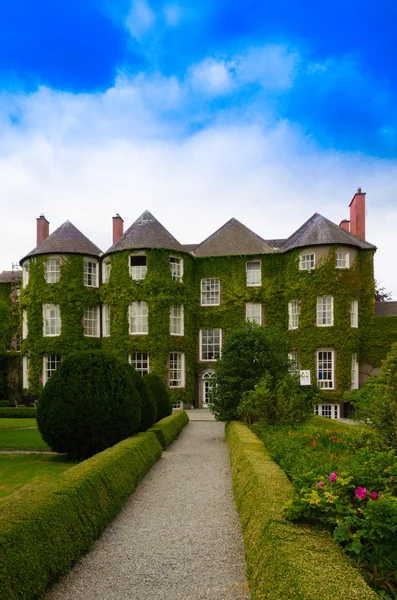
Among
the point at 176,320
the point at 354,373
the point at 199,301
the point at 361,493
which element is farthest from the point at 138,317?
the point at 361,493

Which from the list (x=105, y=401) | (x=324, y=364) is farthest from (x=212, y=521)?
(x=324, y=364)

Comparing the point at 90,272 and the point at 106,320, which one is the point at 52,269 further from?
the point at 106,320

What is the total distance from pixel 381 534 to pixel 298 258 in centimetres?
2596

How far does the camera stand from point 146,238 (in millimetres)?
30891

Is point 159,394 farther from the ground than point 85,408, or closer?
closer

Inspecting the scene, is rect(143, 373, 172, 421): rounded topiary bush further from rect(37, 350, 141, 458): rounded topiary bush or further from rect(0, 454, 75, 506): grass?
rect(37, 350, 141, 458): rounded topiary bush

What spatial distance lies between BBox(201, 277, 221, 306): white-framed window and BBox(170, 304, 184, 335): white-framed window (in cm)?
196

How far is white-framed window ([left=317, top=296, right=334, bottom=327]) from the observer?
28.7 m

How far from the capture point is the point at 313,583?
12.4ft

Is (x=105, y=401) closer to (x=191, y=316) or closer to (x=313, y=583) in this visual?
(x=313, y=583)

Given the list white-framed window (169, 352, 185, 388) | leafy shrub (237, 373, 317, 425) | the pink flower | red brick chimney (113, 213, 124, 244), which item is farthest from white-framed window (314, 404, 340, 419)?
the pink flower

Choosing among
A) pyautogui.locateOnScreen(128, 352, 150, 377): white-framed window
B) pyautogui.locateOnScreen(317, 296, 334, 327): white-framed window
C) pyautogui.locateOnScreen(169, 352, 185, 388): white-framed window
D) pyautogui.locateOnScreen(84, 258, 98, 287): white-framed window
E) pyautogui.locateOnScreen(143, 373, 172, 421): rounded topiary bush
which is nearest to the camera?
pyautogui.locateOnScreen(143, 373, 172, 421): rounded topiary bush

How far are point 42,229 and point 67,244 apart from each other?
4.47 meters

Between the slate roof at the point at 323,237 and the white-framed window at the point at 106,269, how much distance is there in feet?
34.1
